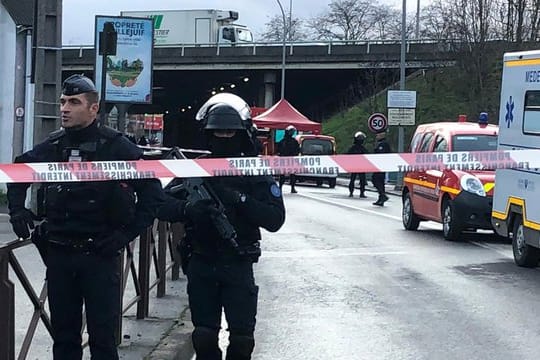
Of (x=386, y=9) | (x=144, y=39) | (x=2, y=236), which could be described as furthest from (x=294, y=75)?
(x=2, y=236)

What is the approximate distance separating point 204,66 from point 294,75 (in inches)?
250

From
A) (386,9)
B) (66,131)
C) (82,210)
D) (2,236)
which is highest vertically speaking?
(386,9)

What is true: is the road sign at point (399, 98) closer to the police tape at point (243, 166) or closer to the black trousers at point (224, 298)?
the police tape at point (243, 166)

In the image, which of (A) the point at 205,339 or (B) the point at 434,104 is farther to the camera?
(B) the point at 434,104

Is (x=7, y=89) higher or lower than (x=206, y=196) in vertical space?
higher

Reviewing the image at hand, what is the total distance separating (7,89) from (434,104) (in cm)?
2920

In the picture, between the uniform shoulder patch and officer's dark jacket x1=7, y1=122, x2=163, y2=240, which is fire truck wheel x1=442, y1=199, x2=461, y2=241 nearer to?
the uniform shoulder patch

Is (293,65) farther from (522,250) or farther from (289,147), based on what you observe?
(522,250)

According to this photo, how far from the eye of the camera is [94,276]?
529 cm

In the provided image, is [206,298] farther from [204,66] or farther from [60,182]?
[204,66]

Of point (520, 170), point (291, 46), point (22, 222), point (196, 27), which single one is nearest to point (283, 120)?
point (291, 46)

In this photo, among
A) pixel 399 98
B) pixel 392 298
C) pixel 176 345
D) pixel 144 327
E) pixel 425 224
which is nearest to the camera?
pixel 176 345

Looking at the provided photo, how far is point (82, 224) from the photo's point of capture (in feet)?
17.2

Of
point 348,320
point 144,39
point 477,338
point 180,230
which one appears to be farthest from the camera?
point 144,39
